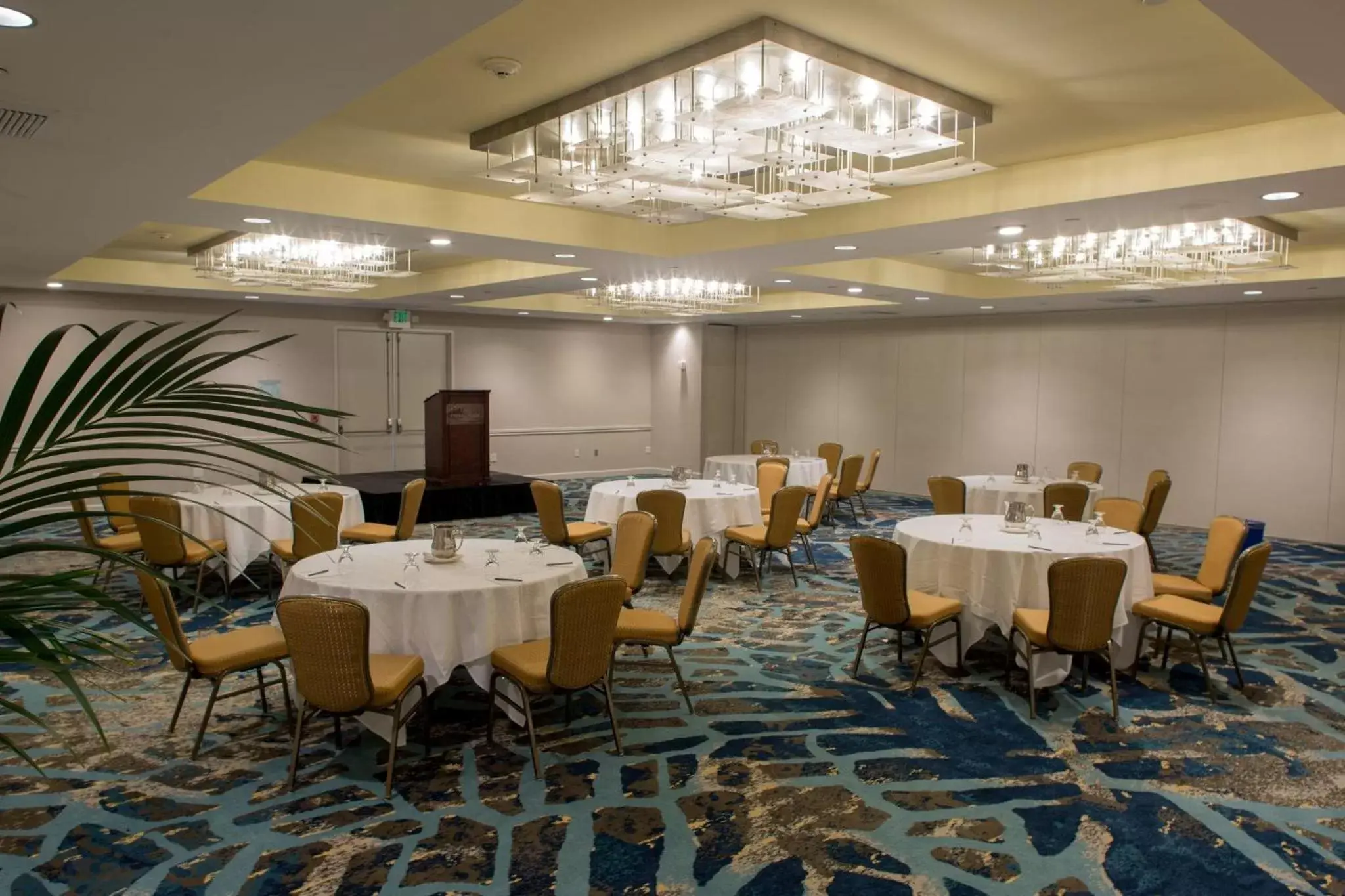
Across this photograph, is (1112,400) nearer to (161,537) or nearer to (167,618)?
(161,537)

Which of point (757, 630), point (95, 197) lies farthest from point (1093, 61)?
point (95, 197)

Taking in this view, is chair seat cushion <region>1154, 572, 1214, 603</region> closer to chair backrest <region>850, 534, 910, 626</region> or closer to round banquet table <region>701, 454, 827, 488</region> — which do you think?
chair backrest <region>850, 534, 910, 626</region>

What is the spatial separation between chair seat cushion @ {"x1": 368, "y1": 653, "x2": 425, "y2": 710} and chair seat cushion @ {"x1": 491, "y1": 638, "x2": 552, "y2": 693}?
42 cm

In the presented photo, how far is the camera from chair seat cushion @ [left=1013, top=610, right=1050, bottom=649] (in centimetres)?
553

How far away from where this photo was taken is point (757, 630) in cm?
730

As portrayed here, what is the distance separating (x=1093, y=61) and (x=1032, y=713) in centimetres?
364

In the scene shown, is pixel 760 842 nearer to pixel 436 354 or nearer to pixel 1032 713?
pixel 1032 713

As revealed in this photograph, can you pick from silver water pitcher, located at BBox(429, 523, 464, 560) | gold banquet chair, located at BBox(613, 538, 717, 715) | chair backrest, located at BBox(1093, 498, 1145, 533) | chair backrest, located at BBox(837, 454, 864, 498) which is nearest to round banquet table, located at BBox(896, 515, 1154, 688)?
chair backrest, located at BBox(1093, 498, 1145, 533)

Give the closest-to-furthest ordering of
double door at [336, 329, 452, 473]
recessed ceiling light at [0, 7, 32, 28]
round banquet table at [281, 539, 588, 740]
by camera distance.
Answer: recessed ceiling light at [0, 7, 32, 28], round banquet table at [281, 539, 588, 740], double door at [336, 329, 452, 473]

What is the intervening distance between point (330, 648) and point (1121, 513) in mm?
6998

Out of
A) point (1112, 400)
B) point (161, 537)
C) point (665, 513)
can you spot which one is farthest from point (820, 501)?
point (1112, 400)

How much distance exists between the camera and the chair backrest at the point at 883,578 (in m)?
5.75

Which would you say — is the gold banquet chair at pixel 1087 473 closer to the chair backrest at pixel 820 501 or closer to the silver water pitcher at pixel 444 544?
the chair backrest at pixel 820 501

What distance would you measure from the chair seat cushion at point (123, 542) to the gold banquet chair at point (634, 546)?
15.1 ft
